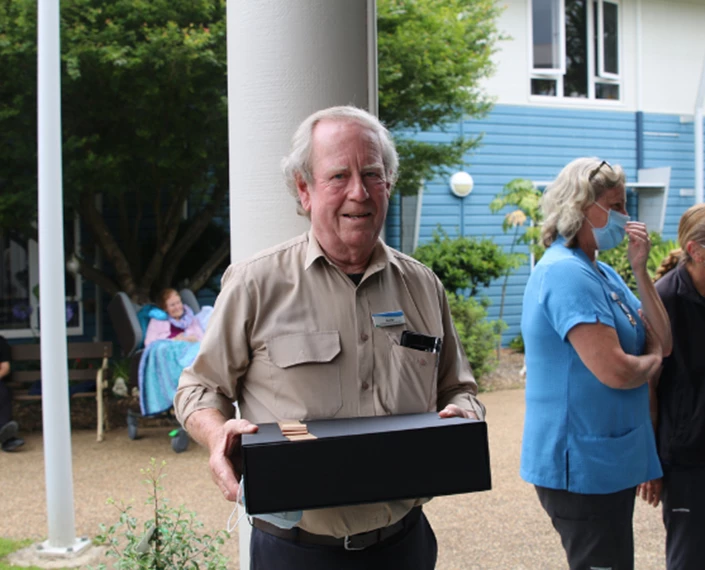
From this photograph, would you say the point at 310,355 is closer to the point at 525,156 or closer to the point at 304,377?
the point at 304,377

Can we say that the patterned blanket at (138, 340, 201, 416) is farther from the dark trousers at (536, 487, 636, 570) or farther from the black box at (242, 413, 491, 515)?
the black box at (242, 413, 491, 515)

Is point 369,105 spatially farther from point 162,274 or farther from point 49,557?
point 162,274

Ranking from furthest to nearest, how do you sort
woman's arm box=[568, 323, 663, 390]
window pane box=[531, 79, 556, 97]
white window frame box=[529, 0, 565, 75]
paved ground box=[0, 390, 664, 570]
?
window pane box=[531, 79, 556, 97] < white window frame box=[529, 0, 565, 75] < paved ground box=[0, 390, 664, 570] < woman's arm box=[568, 323, 663, 390]

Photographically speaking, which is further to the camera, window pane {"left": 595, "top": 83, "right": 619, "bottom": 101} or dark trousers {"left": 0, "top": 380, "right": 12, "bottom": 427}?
window pane {"left": 595, "top": 83, "right": 619, "bottom": 101}

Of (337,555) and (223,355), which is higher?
(223,355)

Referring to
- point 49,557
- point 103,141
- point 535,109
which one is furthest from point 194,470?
point 535,109

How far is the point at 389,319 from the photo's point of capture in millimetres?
2109

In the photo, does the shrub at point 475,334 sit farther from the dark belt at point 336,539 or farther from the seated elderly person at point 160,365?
the dark belt at point 336,539

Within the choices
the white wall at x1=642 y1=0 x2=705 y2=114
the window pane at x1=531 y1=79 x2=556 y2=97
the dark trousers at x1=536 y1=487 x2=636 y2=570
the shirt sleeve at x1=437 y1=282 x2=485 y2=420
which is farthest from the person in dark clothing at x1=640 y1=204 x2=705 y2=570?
the white wall at x1=642 y1=0 x2=705 y2=114

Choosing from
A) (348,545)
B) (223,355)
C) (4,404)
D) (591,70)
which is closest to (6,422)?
(4,404)

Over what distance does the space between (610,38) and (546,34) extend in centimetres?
155

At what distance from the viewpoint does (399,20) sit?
9.37 metres

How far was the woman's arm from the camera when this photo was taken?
2709 millimetres

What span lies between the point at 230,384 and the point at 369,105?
5.30 feet
